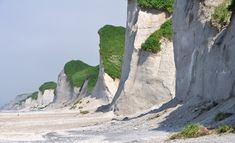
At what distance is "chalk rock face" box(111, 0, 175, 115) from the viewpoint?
42.2 m

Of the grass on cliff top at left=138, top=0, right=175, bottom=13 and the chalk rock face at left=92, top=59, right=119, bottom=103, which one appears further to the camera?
the chalk rock face at left=92, top=59, right=119, bottom=103

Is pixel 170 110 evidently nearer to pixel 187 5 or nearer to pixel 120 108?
pixel 187 5

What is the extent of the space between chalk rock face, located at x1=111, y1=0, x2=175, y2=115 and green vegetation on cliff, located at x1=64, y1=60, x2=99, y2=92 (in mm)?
40063

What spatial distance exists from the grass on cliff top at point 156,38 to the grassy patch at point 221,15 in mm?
13441

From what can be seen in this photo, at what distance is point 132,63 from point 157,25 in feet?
11.7

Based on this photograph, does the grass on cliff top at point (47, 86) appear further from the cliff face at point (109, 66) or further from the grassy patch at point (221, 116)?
the grassy patch at point (221, 116)

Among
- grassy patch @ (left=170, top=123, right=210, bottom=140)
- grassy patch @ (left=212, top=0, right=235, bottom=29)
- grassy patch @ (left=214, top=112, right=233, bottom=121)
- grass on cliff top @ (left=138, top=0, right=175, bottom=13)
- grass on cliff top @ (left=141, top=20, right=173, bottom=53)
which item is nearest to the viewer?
grassy patch @ (left=170, top=123, right=210, bottom=140)

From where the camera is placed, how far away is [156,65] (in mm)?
42781

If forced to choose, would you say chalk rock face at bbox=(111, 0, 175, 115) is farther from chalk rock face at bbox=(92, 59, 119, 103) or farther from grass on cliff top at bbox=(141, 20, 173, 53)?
chalk rock face at bbox=(92, 59, 119, 103)

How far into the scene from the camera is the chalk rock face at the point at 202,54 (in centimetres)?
2560

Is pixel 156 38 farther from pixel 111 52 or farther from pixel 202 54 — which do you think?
pixel 111 52

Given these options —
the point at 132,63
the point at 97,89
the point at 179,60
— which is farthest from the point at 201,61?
the point at 97,89

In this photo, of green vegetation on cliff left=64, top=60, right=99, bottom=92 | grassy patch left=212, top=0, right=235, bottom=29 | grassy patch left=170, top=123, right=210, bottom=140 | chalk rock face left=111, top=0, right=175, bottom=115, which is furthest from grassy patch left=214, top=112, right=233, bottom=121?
green vegetation on cliff left=64, top=60, right=99, bottom=92

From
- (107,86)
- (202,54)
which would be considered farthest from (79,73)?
(202,54)
